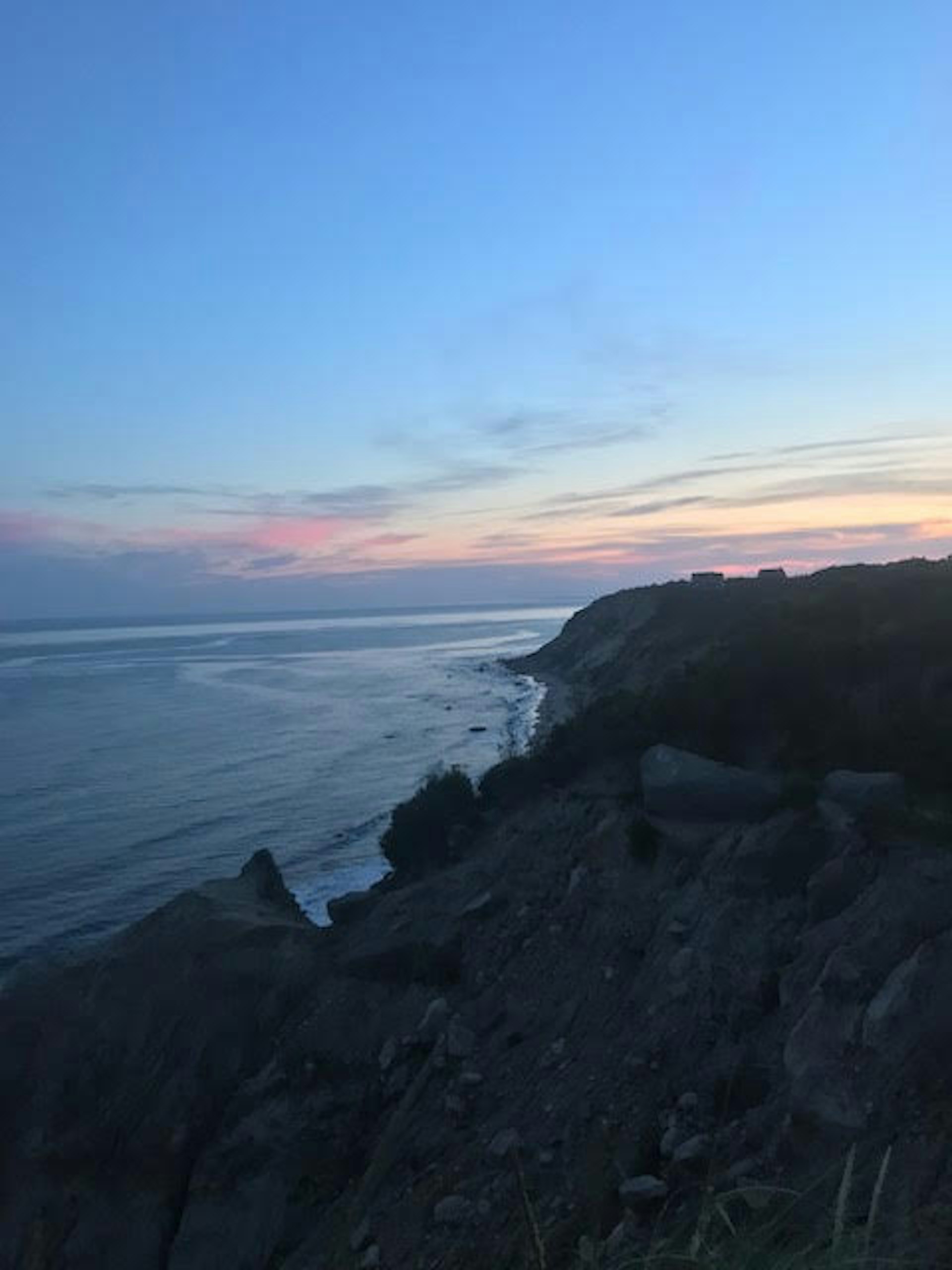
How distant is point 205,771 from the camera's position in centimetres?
4381

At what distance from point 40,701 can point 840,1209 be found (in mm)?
75535

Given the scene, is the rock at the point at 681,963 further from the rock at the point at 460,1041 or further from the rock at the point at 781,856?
the rock at the point at 460,1041

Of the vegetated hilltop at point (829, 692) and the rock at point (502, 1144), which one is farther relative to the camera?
the vegetated hilltop at point (829, 692)

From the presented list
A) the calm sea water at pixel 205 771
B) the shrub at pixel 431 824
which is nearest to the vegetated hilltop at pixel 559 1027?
the shrub at pixel 431 824

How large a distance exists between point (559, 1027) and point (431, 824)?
8.15 meters

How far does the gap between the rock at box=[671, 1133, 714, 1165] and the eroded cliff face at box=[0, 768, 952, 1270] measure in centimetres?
2

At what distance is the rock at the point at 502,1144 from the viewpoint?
10812 mm

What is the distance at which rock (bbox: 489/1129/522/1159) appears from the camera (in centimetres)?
1081

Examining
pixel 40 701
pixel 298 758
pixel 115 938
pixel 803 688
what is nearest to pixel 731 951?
pixel 803 688

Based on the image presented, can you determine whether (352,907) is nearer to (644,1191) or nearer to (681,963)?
(681,963)

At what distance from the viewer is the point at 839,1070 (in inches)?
361

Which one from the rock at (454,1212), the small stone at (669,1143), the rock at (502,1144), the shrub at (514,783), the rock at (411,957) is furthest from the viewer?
the shrub at (514,783)

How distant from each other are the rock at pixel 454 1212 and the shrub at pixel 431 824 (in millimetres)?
9085

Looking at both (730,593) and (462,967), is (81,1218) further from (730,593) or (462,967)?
(730,593)
